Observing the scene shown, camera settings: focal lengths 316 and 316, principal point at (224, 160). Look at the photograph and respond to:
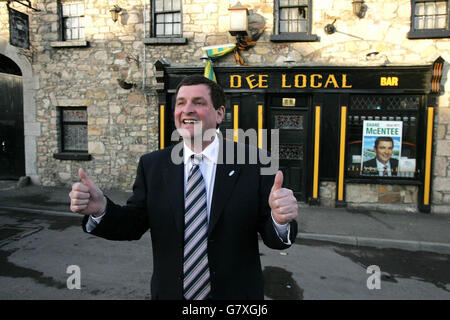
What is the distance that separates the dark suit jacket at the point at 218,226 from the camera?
1887mm

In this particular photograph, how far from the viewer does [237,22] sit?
26.5 ft

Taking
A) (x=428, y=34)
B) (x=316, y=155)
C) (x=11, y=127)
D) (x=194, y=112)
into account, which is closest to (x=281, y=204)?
(x=194, y=112)

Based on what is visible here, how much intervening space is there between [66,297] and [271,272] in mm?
2737

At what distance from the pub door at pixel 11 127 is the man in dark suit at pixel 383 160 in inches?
464

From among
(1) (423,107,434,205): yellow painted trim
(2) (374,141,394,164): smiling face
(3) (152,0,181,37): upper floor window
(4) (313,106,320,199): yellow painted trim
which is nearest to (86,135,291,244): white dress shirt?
(4) (313,106,320,199): yellow painted trim

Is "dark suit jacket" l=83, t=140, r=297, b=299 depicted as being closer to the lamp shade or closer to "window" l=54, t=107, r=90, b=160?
the lamp shade

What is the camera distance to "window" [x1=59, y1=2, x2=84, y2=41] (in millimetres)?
9734

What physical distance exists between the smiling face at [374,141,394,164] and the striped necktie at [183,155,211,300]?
7.66 meters

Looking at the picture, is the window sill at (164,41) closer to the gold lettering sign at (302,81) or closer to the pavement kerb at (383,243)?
the gold lettering sign at (302,81)

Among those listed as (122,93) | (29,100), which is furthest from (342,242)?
(29,100)

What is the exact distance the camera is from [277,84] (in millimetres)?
8516

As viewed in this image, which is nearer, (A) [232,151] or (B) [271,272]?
(A) [232,151]

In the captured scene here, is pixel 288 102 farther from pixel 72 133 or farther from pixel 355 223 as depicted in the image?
pixel 72 133
